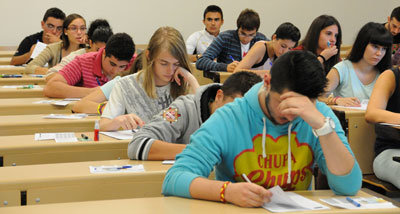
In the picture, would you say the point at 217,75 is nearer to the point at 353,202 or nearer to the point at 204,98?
the point at 204,98

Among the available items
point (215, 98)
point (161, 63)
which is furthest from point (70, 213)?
point (161, 63)

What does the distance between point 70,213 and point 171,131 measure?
0.89 metres

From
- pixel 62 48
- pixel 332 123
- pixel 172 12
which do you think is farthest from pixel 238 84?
pixel 172 12

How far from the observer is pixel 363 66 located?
3.74 m

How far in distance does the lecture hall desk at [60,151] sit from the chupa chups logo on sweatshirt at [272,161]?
1.02 meters

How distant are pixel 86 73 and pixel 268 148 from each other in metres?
2.67

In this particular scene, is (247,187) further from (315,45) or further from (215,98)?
(315,45)

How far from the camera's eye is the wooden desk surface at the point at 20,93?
14.9ft

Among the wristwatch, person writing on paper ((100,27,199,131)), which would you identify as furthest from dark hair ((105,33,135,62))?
the wristwatch

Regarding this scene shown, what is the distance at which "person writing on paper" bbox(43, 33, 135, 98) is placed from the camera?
3.81 metres

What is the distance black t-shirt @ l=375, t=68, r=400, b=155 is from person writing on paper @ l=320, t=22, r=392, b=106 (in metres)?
0.53

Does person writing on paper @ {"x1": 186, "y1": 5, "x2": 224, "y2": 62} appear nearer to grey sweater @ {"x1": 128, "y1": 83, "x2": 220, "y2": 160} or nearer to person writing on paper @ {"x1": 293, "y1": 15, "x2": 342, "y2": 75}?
person writing on paper @ {"x1": 293, "y1": 15, "x2": 342, "y2": 75}

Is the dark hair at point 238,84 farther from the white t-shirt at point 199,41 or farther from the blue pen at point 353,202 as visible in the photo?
the white t-shirt at point 199,41

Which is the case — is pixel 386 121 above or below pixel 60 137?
above
